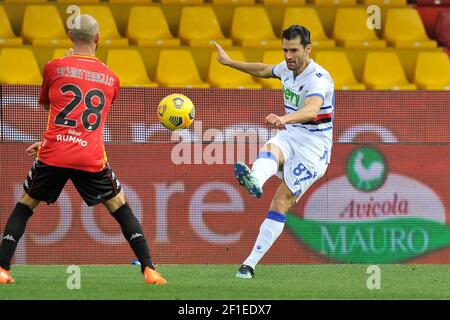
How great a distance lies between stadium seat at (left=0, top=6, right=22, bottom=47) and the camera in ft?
47.4

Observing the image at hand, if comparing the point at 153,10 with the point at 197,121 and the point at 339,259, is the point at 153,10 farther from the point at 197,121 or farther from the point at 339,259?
the point at 339,259

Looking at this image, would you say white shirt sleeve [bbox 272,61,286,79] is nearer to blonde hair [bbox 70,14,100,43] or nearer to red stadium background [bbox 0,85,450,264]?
red stadium background [bbox 0,85,450,264]

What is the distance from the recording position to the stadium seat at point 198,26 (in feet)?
49.8

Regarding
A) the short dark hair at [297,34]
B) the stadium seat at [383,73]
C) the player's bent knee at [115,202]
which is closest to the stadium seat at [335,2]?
the stadium seat at [383,73]

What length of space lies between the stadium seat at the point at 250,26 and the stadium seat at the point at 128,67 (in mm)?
1908

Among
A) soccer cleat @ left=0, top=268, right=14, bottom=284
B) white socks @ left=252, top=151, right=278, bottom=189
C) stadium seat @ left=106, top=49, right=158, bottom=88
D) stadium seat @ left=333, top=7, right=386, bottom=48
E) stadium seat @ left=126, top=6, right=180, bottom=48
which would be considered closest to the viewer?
soccer cleat @ left=0, top=268, right=14, bottom=284

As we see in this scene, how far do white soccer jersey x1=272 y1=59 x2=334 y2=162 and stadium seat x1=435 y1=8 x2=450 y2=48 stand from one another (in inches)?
254

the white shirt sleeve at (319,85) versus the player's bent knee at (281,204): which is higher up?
the white shirt sleeve at (319,85)

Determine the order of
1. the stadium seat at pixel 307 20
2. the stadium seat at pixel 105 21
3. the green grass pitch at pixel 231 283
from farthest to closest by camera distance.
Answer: the stadium seat at pixel 307 20 → the stadium seat at pixel 105 21 → the green grass pitch at pixel 231 283

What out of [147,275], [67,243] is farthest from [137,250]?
[67,243]

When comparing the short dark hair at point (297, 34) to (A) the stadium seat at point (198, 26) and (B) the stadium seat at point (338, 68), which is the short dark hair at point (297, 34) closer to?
(B) the stadium seat at point (338, 68)

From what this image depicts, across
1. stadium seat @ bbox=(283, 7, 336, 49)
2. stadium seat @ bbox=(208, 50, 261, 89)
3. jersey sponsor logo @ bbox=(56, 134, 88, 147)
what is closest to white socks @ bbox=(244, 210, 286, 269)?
jersey sponsor logo @ bbox=(56, 134, 88, 147)

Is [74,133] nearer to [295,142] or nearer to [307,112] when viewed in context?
[307,112]

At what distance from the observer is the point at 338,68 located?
14555mm
